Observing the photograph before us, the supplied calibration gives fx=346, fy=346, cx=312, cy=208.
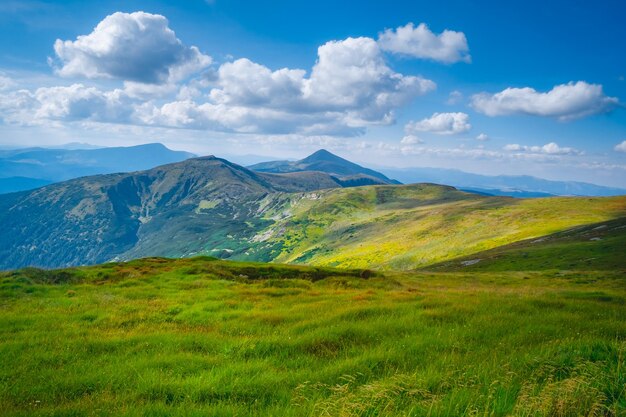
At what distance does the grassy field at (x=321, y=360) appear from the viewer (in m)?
6.13

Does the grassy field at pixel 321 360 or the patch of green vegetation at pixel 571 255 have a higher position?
the grassy field at pixel 321 360

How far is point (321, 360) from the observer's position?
9.20 m

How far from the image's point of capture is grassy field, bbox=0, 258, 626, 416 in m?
6.13

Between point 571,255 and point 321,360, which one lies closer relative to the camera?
point 321,360

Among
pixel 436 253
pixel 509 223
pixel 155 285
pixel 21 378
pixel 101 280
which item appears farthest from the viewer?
pixel 509 223

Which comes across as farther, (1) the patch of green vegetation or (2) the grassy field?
(1) the patch of green vegetation

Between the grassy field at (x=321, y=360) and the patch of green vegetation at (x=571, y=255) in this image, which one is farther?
the patch of green vegetation at (x=571, y=255)

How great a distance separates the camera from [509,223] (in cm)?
19362

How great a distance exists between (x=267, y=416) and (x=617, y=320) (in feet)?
43.7

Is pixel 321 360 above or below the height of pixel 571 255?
above

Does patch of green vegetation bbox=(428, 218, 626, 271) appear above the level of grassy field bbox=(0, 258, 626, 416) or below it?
below

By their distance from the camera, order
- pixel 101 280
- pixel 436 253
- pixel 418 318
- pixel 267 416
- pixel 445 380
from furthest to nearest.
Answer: pixel 436 253 < pixel 101 280 < pixel 418 318 < pixel 445 380 < pixel 267 416

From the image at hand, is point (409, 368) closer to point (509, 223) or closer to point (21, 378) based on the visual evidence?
point (21, 378)

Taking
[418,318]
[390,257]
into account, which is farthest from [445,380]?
[390,257]
